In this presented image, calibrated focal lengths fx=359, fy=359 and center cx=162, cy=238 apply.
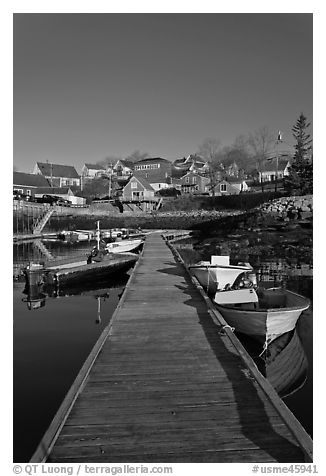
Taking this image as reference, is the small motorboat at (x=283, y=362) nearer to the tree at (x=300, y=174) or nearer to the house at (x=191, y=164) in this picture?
the tree at (x=300, y=174)

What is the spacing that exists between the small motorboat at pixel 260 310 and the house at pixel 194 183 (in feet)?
209

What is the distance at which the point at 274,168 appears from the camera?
7106 centimetres

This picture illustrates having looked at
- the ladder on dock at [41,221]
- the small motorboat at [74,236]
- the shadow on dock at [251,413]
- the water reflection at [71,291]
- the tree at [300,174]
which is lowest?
the water reflection at [71,291]

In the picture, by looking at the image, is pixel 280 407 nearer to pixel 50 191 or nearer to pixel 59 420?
pixel 59 420

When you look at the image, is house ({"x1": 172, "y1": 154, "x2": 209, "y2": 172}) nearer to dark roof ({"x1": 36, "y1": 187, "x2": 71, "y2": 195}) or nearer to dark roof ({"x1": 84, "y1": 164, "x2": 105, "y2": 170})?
dark roof ({"x1": 84, "y1": 164, "x2": 105, "y2": 170})

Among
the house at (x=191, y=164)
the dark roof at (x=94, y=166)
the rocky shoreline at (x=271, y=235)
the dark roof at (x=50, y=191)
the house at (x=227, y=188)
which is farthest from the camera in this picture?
the dark roof at (x=94, y=166)

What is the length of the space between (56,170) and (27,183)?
681 inches

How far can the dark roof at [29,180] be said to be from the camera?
232 feet

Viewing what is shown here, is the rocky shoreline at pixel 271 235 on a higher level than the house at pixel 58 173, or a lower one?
lower

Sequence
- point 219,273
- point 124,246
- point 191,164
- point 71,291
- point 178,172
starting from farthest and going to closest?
point 191,164
point 178,172
point 124,246
point 71,291
point 219,273

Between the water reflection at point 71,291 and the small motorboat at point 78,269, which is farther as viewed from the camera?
the small motorboat at point 78,269

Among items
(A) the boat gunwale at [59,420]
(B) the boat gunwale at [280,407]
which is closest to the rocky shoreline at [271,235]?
(B) the boat gunwale at [280,407]

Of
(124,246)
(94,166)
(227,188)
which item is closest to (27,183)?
(94,166)
